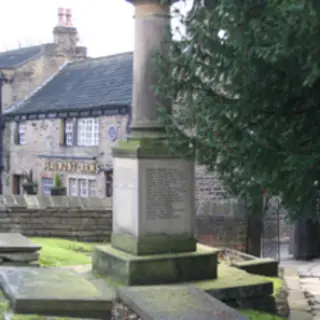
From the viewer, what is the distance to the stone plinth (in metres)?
7.35

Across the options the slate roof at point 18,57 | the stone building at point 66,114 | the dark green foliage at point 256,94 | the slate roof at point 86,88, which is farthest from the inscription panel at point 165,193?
the slate roof at point 18,57

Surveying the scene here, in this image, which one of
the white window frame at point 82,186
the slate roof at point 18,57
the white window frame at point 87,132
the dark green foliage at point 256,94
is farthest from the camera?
the slate roof at point 18,57

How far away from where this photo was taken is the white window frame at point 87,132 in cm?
2438

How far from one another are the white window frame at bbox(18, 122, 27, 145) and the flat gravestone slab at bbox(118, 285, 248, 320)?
22784 mm

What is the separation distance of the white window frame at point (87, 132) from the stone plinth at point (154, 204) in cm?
1673

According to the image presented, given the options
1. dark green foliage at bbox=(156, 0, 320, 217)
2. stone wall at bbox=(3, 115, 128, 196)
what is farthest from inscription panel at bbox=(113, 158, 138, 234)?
stone wall at bbox=(3, 115, 128, 196)

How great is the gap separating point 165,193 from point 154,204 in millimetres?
191

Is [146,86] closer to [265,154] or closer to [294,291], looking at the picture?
[265,154]

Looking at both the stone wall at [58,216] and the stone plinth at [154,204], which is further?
the stone wall at [58,216]

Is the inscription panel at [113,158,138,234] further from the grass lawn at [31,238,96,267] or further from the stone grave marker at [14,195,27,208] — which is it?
the stone grave marker at [14,195,27,208]

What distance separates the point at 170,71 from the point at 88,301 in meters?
2.46

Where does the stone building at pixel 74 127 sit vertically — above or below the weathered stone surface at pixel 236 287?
above

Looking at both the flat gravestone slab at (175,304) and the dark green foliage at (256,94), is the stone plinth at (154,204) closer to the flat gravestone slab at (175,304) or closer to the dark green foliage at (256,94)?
the flat gravestone slab at (175,304)

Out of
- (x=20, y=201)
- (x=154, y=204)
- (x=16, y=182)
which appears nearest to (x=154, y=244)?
(x=154, y=204)
